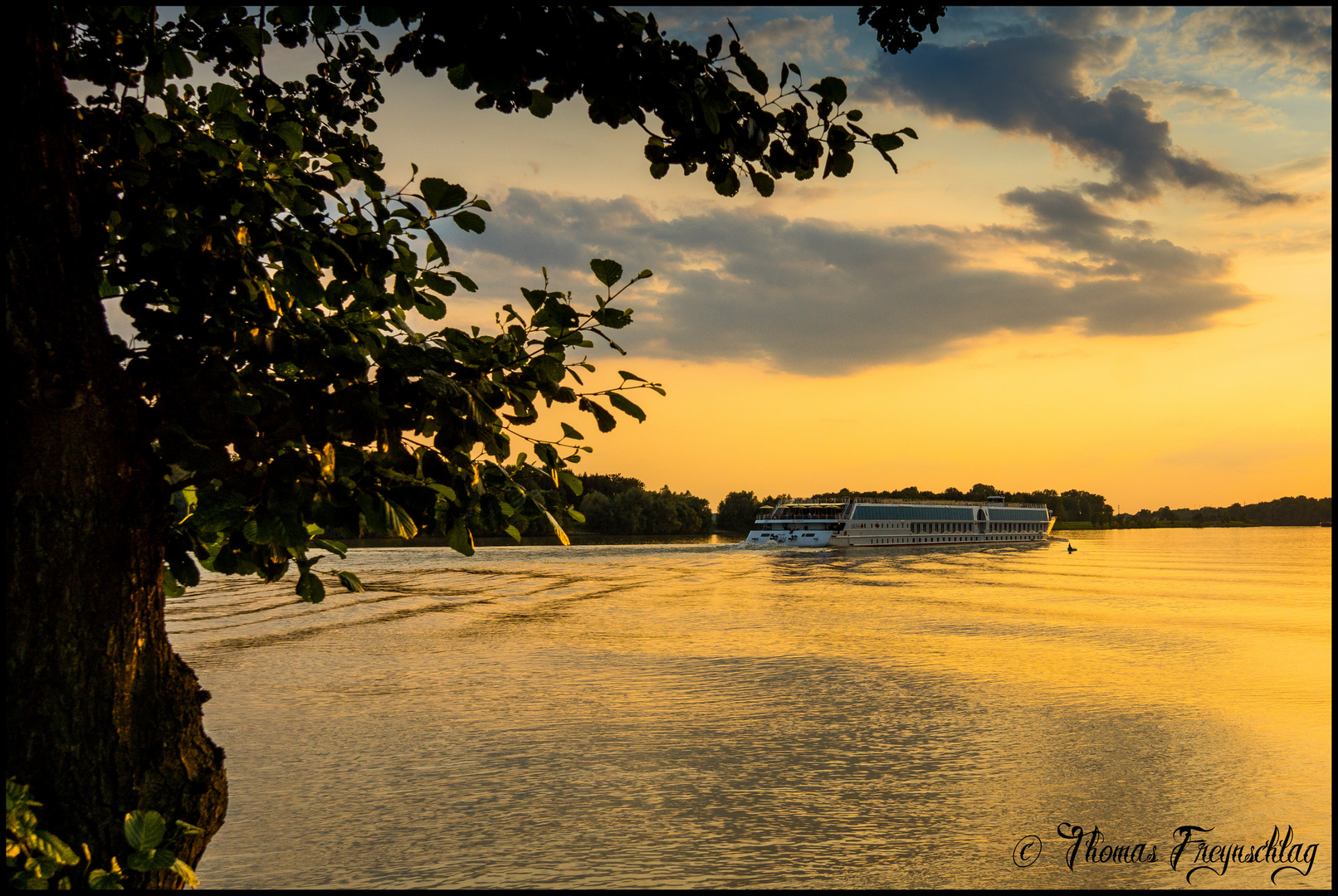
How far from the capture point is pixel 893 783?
8930 mm

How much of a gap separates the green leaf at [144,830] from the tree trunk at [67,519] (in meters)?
0.33

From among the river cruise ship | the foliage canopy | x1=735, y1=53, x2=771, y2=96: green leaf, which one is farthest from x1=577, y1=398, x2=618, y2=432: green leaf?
the river cruise ship

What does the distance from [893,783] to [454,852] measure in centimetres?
450

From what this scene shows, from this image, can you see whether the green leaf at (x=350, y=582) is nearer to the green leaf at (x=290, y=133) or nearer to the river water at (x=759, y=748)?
the green leaf at (x=290, y=133)

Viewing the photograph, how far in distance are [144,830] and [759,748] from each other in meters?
7.56

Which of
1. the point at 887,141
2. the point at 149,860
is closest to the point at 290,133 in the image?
the point at 887,141

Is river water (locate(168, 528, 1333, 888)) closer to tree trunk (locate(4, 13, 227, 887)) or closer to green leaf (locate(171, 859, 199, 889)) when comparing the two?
green leaf (locate(171, 859, 199, 889))

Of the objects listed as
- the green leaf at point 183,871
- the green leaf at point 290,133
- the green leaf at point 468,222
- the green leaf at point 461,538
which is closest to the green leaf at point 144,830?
the green leaf at point 183,871

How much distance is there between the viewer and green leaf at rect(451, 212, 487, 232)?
12.6 ft

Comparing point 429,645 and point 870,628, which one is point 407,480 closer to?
point 429,645

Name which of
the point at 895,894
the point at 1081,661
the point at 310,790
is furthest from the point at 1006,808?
the point at 1081,661

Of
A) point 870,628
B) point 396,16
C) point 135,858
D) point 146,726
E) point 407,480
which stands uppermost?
point 396,16

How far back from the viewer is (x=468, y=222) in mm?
3857

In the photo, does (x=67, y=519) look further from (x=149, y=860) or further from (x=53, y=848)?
(x=149, y=860)
